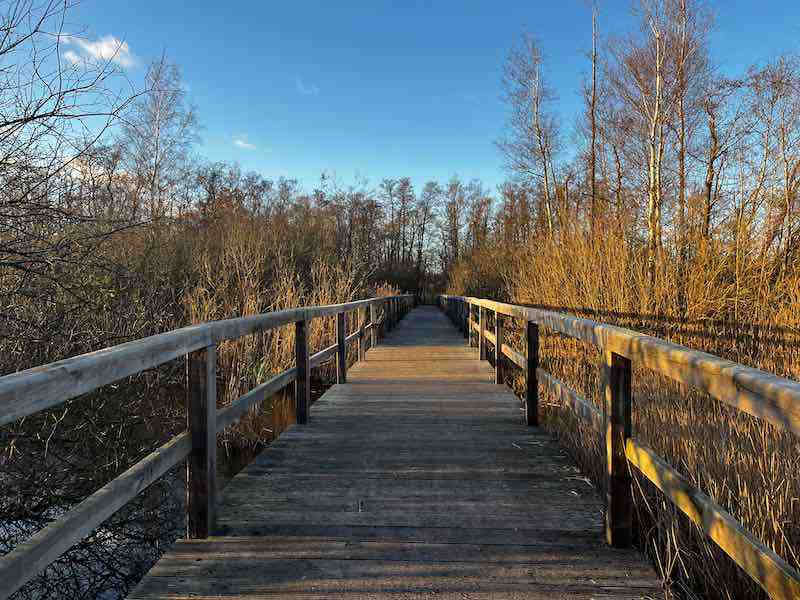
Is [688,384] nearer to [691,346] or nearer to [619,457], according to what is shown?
[619,457]

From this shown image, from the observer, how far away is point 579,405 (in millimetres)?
2791

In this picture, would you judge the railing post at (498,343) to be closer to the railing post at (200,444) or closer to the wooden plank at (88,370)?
the wooden plank at (88,370)

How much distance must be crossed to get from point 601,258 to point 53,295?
228 inches

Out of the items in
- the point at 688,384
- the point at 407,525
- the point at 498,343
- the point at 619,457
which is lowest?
the point at 407,525

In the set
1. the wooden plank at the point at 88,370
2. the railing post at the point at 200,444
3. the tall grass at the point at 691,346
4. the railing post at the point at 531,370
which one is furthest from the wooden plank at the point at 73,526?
the railing post at the point at 531,370

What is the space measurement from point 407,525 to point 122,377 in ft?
4.63

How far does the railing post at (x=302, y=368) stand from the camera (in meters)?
4.06

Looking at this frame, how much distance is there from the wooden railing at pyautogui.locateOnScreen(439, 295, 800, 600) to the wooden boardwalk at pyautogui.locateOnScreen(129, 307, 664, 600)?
1.06ft

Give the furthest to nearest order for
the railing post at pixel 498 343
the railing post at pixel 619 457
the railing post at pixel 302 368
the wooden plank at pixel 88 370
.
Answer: the railing post at pixel 498 343 → the railing post at pixel 302 368 → the railing post at pixel 619 457 → the wooden plank at pixel 88 370

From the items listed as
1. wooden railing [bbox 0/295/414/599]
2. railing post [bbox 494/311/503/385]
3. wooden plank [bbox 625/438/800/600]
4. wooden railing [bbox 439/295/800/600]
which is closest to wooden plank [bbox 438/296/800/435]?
wooden railing [bbox 439/295/800/600]

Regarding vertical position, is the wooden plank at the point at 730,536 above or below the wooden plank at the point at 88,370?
below

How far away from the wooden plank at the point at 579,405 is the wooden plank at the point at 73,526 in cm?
184

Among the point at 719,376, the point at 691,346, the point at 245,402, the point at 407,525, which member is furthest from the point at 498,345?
the point at 719,376

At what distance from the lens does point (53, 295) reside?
3789 mm
